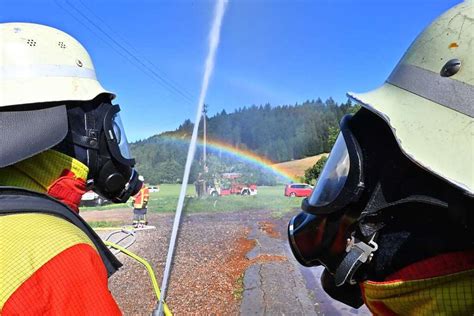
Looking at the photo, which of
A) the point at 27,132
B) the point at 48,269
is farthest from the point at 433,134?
the point at 27,132

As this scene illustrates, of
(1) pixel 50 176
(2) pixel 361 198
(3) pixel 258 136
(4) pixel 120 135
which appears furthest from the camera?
(3) pixel 258 136

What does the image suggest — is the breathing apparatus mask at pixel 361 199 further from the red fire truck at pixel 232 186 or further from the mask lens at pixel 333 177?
the red fire truck at pixel 232 186

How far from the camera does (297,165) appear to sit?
5803 centimetres

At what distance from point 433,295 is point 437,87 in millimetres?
571

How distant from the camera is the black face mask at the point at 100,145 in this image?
166 cm

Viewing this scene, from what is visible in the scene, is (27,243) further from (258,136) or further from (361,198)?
(258,136)

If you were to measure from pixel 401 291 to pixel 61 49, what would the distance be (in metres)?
1.58

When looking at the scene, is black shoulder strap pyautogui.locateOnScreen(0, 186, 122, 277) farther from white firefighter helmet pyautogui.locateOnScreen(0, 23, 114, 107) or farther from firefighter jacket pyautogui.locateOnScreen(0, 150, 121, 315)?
white firefighter helmet pyautogui.locateOnScreen(0, 23, 114, 107)

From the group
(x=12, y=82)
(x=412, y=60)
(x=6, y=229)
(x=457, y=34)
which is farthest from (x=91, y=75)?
(x=457, y=34)

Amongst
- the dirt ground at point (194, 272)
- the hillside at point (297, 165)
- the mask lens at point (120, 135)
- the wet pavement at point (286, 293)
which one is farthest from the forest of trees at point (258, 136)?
the mask lens at point (120, 135)

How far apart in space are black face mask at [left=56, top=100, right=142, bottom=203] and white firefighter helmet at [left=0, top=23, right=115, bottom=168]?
0.09 metres

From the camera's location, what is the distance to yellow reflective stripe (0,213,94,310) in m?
0.96

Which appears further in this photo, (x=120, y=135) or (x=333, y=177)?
(x=120, y=135)

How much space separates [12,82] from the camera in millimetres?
1526
